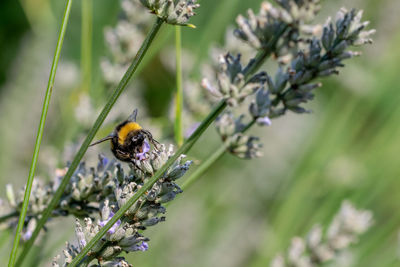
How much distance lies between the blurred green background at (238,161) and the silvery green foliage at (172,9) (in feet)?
1.85

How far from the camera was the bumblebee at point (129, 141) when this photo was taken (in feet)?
2.71

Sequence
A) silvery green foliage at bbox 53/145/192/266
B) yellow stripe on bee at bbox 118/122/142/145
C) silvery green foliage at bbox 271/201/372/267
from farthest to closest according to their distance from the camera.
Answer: silvery green foliage at bbox 271/201/372/267
yellow stripe on bee at bbox 118/122/142/145
silvery green foliage at bbox 53/145/192/266

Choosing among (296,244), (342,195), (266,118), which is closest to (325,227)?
(342,195)

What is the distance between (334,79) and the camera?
8.13 feet

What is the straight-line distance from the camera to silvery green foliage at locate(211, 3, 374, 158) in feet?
2.37

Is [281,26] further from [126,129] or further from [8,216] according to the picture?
[8,216]

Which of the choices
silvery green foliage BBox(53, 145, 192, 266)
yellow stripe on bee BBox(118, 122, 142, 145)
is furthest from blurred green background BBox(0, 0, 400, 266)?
silvery green foliage BBox(53, 145, 192, 266)

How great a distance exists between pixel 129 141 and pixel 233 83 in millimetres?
219

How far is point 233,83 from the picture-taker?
0.76 m

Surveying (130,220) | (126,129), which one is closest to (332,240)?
(126,129)

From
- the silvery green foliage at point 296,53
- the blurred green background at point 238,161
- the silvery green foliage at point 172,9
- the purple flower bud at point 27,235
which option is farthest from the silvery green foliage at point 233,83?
the blurred green background at point 238,161

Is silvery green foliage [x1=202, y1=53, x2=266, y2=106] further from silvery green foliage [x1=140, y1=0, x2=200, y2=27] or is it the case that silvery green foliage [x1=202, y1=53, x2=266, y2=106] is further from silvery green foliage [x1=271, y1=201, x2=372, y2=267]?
silvery green foliage [x1=271, y1=201, x2=372, y2=267]

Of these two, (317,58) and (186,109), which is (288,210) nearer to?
(186,109)

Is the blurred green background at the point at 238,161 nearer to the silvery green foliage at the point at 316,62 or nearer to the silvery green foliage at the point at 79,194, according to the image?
the silvery green foliage at the point at 79,194
